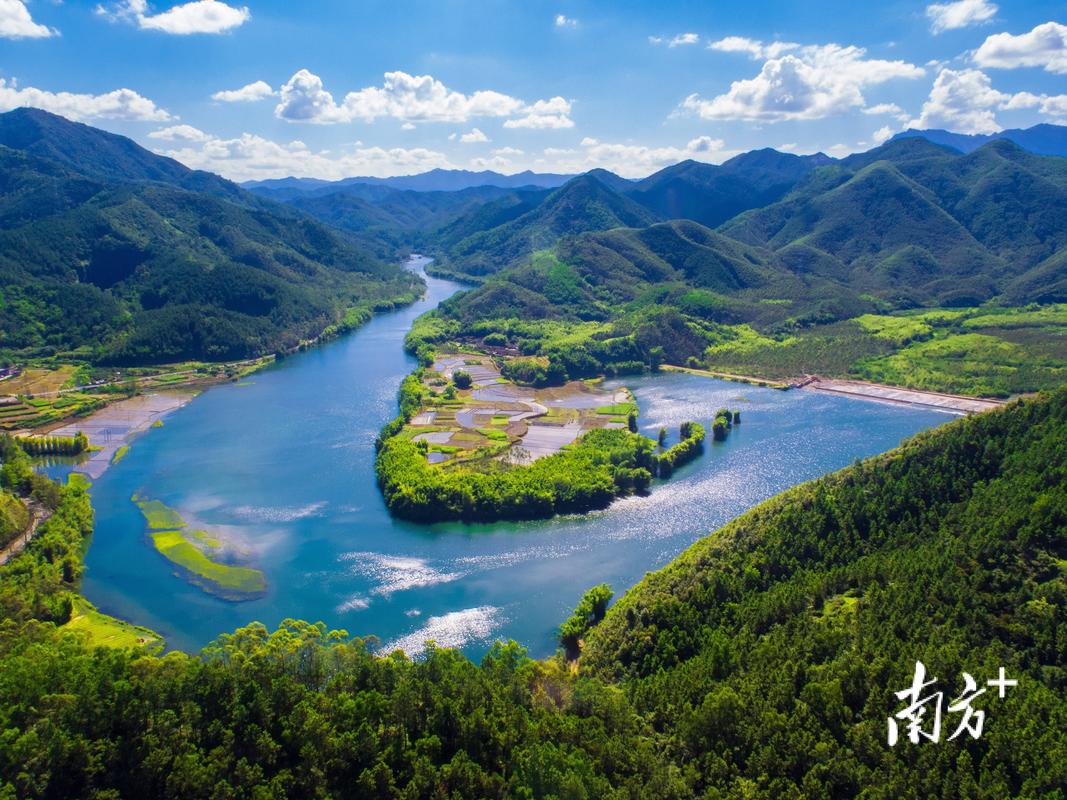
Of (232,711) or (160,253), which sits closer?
(232,711)

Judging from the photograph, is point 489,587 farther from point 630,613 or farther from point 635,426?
point 635,426

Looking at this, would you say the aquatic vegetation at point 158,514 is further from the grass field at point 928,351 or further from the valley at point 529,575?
the grass field at point 928,351

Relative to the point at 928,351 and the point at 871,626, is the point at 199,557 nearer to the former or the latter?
the point at 871,626

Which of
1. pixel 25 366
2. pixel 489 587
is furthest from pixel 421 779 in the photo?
pixel 25 366

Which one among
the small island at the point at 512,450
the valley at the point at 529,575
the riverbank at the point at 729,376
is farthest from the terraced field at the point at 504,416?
the riverbank at the point at 729,376

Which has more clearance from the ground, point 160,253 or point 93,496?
point 160,253

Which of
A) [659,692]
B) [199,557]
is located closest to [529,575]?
[659,692]
